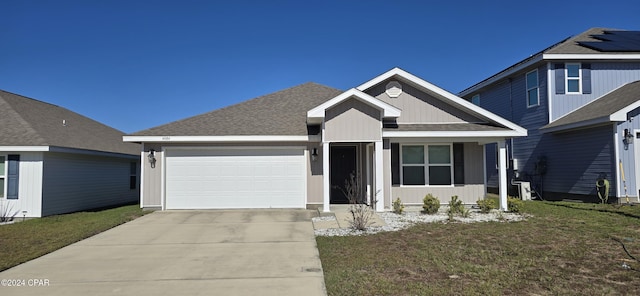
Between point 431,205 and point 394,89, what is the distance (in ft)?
13.2

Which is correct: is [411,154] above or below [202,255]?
above

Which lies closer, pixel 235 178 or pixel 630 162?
pixel 630 162

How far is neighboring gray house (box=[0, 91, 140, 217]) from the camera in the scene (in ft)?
40.5

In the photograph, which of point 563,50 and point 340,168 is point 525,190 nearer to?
point 563,50

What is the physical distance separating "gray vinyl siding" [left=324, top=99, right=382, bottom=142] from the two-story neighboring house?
7675 mm

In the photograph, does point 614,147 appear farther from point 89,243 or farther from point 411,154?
point 89,243

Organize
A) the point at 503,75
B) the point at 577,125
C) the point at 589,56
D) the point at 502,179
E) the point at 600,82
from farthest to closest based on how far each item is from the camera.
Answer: the point at 503,75 < the point at 600,82 < the point at 589,56 < the point at 577,125 < the point at 502,179

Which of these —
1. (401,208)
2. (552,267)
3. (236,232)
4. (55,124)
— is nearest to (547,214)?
(401,208)

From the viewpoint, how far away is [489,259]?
6453mm

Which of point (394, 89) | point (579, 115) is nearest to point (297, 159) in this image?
point (394, 89)

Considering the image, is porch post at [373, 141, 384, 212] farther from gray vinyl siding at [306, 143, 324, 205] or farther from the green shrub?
the green shrub

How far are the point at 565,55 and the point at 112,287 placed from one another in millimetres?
16838

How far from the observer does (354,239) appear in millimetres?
8211

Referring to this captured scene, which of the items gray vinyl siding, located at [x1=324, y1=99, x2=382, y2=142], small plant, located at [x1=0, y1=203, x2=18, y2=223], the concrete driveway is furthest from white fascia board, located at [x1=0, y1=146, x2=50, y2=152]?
gray vinyl siding, located at [x1=324, y1=99, x2=382, y2=142]
